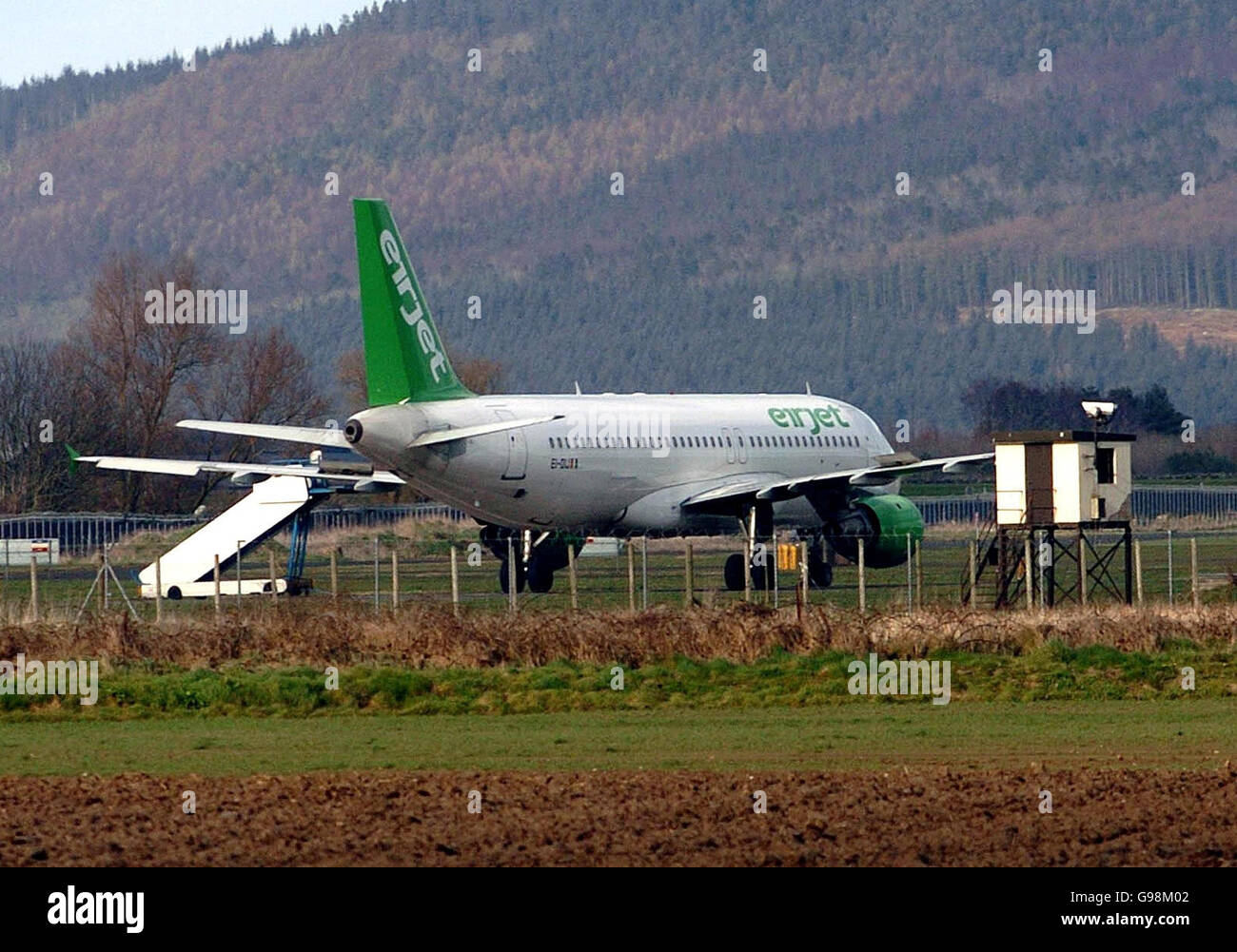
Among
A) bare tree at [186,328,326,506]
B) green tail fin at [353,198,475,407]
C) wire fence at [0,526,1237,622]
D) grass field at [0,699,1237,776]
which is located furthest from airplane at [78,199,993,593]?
bare tree at [186,328,326,506]

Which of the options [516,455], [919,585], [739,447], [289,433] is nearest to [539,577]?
[516,455]

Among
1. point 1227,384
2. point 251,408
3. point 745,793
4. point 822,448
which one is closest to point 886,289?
point 1227,384

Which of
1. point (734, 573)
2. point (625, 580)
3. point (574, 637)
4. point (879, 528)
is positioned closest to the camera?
point (574, 637)

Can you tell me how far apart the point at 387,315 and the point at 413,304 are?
685 mm

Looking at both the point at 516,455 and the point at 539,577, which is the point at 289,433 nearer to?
the point at 516,455

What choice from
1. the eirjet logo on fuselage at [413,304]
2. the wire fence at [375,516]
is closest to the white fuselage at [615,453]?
the eirjet logo on fuselage at [413,304]

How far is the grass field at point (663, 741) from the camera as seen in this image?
21.2 m

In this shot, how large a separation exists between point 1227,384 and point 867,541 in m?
121

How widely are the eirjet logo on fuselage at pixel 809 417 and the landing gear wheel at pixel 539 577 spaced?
8052mm

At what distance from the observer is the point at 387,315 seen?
42.0 meters

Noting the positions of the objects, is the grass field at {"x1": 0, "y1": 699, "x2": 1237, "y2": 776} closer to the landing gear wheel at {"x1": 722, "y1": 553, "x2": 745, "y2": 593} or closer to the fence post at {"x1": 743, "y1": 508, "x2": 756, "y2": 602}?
the fence post at {"x1": 743, "y1": 508, "x2": 756, "y2": 602}

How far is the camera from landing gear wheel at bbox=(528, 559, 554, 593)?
4588 centimetres
